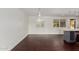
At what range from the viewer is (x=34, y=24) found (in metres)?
1.17

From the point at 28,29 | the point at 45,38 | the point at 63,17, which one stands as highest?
the point at 63,17

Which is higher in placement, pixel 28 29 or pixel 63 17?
pixel 63 17

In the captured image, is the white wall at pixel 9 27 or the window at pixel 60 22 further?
the window at pixel 60 22

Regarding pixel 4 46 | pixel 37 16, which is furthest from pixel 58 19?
pixel 4 46

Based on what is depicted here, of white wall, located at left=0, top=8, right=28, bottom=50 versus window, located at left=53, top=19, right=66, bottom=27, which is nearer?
white wall, located at left=0, top=8, right=28, bottom=50

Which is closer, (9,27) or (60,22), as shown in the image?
(9,27)
